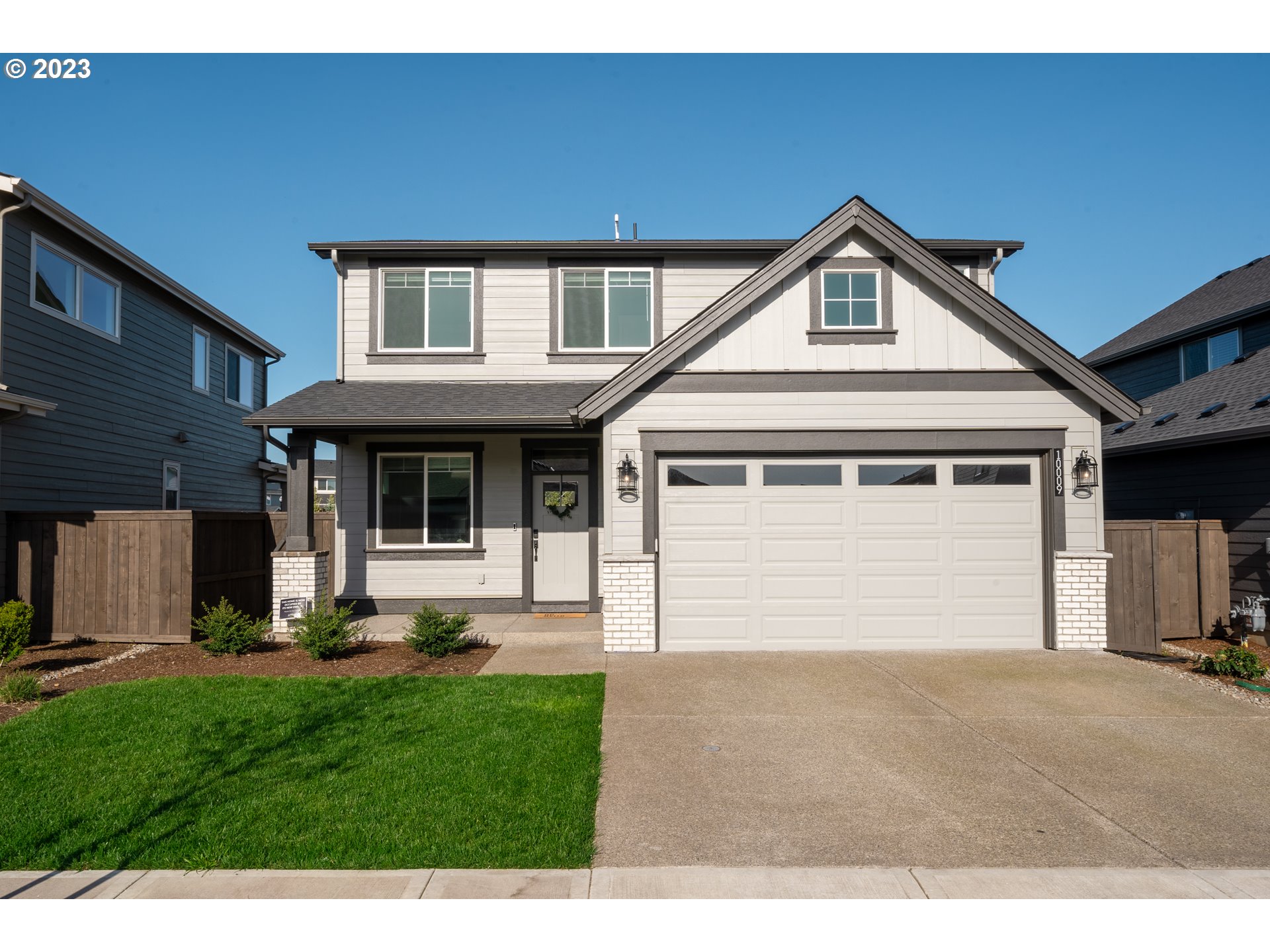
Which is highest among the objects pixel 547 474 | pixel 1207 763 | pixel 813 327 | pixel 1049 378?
pixel 813 327

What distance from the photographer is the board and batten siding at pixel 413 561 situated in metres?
12.2

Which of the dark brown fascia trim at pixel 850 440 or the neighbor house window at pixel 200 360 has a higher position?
the neighbor house window at pixel 200 360

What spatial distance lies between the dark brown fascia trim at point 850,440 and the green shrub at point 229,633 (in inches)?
219

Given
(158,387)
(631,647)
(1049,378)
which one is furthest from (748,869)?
(158,387)

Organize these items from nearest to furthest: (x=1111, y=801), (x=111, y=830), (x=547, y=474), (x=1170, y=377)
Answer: (x=111, y=830) < (x=1111, y=801) < (x=547, y=474) < (x=1170, y=377)

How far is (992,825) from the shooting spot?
14.3 feet

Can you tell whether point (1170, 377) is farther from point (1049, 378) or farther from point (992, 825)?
point (992, 825)

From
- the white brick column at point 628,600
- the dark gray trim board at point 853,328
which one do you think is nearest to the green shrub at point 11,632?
the white brick column at point 628,600

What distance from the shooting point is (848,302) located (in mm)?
9609

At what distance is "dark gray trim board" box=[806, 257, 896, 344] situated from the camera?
952 centimetres

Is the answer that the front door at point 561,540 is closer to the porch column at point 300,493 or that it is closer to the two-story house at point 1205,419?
the porch column at point 300,493

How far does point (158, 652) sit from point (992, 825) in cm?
978

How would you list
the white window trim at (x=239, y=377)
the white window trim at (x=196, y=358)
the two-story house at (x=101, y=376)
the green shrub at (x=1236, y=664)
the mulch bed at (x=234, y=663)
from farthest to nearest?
the white window trim at (x=239, y=377), the white window trim at (x=196, y=358), the two-story house at (x=101, y=376), the mulch bed at (x=234, y=663), the green shrub at (x=1236, y=664)

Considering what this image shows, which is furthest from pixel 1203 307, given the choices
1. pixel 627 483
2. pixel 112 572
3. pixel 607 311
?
pixel 112 572
